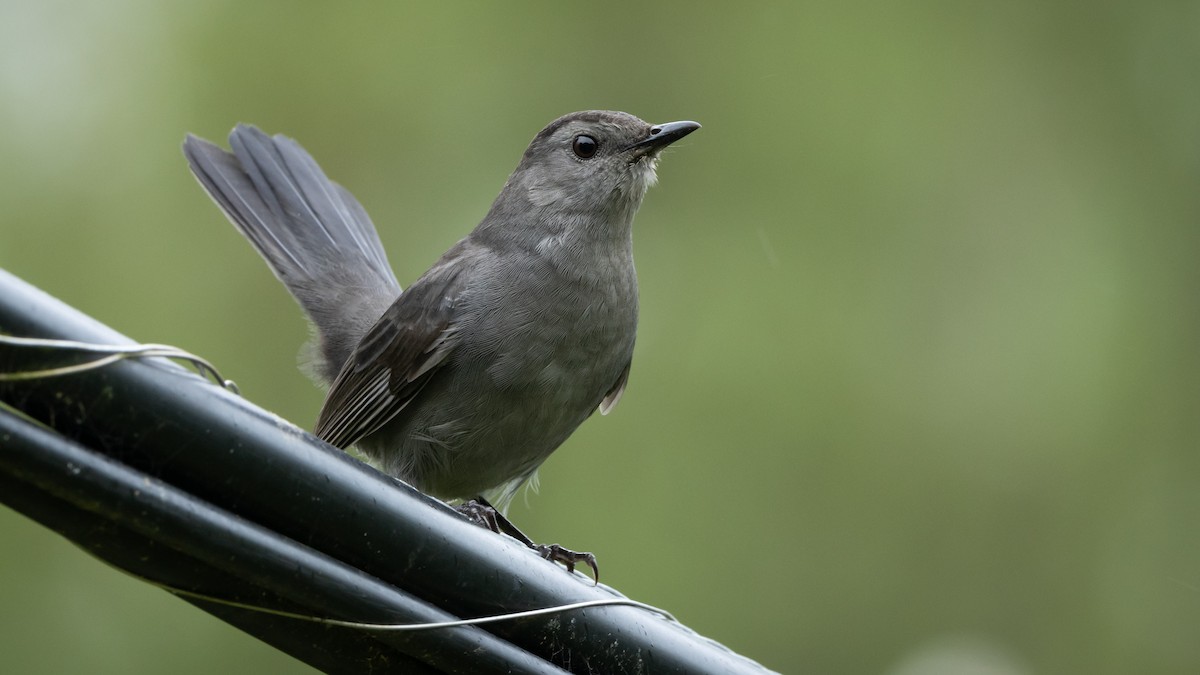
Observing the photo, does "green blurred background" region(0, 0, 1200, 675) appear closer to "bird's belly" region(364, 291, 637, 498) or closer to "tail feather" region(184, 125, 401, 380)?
"tail feather" region(184, 125, 401, 380)

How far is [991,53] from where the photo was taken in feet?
27.9

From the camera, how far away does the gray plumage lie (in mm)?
4352

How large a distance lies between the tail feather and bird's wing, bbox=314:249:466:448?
2.39 feet

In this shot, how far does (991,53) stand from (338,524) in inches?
293

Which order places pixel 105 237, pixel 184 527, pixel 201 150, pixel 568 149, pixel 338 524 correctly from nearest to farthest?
pixel 184 527 → pixel 338 524 → pixel 568 149 → pixel 201 150 → pixel 105 237

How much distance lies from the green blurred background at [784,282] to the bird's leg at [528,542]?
2325 mm

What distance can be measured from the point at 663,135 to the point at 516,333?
0.98 meters

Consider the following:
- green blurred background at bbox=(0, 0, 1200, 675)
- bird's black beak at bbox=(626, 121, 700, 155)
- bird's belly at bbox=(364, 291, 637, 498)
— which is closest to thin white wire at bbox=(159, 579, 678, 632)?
bird's belly at bbox=(364, 291, 637, 498)

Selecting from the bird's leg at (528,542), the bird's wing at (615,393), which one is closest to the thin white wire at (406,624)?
the bird's leg at (528,542)

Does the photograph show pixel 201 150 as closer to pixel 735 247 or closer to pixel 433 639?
pixel 735 247

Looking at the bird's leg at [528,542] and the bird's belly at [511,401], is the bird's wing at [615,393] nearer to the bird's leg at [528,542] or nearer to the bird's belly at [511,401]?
the bird's belly at [511,401]

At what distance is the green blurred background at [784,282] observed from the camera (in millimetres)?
7059

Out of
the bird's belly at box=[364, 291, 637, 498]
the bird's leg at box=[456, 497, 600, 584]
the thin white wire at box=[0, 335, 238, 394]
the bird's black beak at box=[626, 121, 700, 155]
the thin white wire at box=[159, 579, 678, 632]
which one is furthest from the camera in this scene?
the bird's black beak at box=[626, 121, 700, 155]

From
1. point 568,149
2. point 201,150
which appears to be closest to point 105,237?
point 201,150
